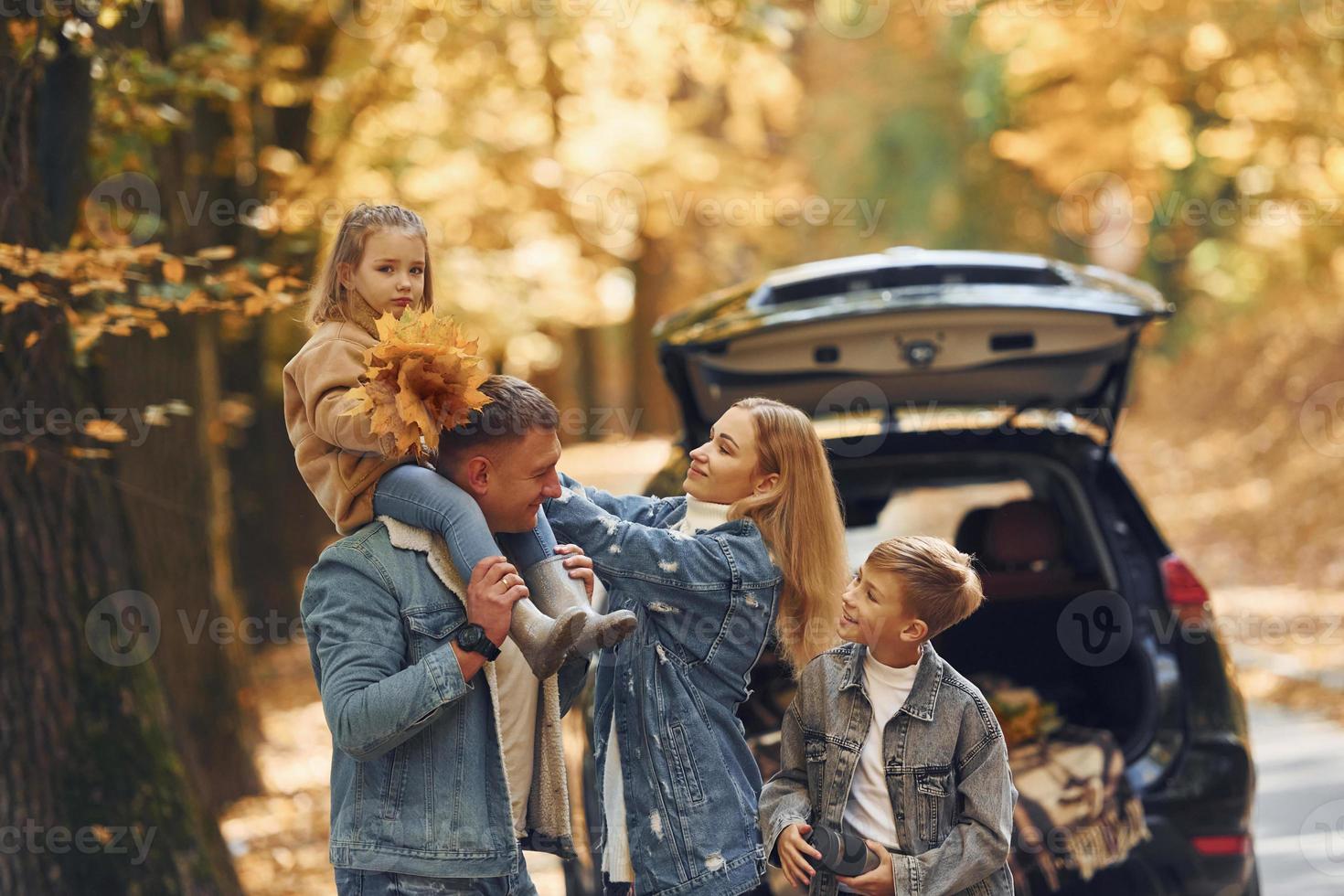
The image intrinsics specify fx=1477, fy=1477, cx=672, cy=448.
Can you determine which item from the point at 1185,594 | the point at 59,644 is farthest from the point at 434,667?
the point at 1185,594

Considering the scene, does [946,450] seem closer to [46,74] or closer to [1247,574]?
[46,74]

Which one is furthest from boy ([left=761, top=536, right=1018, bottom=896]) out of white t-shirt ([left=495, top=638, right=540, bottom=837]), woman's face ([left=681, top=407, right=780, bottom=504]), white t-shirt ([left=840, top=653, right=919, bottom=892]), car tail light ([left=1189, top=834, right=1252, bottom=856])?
car tail light ([left=1189, top=834, right=1252, bottom=856])

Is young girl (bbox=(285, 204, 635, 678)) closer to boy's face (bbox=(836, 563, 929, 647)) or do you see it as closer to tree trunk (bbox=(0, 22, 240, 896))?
boy's face (bbox=(836, 563, 929, 647))

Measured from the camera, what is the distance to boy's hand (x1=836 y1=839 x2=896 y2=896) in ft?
8.59

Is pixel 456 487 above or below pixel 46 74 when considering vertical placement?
below

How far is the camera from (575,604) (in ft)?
8.06

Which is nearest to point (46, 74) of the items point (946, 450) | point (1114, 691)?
point (946, 450)

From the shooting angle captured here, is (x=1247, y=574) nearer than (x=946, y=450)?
No

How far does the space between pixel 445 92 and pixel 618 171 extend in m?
5.23

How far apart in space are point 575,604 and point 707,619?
15.7 inches

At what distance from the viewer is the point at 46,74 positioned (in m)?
4.28

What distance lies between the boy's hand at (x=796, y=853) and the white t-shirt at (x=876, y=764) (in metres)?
0.12

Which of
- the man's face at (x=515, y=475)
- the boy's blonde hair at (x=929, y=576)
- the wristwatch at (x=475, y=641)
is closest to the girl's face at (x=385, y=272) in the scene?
the man's face at (x=515, y=475)

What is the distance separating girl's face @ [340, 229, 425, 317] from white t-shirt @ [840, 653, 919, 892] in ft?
3.65
